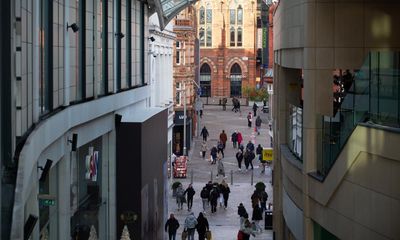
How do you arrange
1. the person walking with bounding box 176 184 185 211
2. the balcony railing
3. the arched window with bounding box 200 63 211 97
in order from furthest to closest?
the arched window with bounding box 200 63 211 97 → the person walking with bounding box 176 184 185 211 → the balcony railing

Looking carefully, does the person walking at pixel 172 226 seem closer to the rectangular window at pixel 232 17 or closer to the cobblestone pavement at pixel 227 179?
the cobblestone pavement at pixel 227 179

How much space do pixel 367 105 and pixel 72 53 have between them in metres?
5.89

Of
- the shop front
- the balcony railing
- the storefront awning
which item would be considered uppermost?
the storefront awning

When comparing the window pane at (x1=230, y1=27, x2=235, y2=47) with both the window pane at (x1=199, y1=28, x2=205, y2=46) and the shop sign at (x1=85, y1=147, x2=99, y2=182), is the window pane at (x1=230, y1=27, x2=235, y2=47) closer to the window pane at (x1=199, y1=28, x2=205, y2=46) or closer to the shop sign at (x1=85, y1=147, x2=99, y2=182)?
the window pane at (x1=199, y1=28, x2=205, y2=46)

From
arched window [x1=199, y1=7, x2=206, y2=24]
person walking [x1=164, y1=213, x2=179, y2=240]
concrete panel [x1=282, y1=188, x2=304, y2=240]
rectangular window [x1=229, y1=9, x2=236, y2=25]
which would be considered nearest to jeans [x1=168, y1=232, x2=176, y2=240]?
person walking [x1=164, y1=213, x2=179, y2=240]

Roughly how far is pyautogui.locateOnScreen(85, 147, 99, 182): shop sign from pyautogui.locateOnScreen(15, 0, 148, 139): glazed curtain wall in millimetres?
1261

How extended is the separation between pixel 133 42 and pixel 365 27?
33.6 feet

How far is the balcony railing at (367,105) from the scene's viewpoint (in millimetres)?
13969

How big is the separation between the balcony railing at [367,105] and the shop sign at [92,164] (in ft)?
16.2

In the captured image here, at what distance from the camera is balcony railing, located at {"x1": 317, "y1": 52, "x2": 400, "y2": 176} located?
550 inches

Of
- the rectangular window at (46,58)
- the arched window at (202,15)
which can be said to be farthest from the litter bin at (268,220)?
the arched window at (202,15)

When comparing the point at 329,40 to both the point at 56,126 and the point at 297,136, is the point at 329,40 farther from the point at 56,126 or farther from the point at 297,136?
the point at 56,126

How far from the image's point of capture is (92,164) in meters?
19.5

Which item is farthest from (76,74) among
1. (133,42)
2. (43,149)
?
(133,42)
